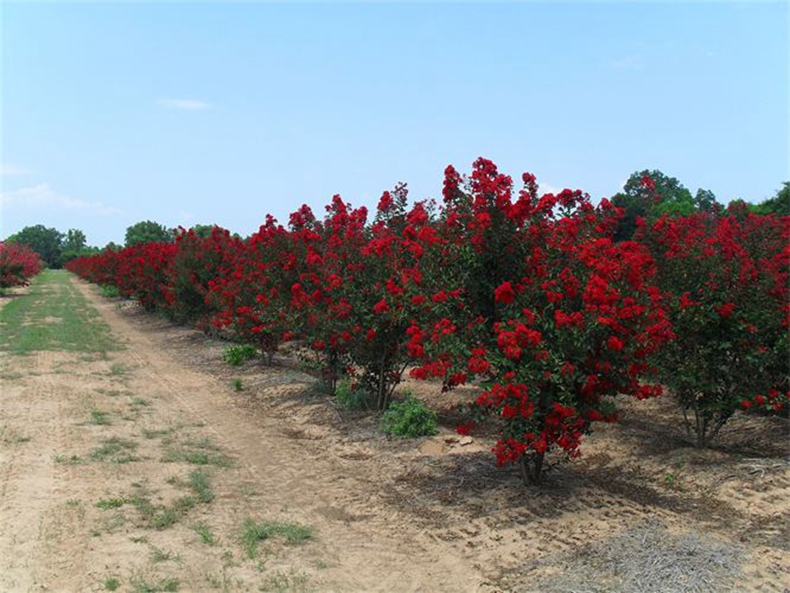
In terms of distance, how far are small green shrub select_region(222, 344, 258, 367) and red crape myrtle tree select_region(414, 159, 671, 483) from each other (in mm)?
10233

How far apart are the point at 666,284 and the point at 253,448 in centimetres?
586

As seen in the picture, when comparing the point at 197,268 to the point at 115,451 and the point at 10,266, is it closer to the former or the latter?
the point at 115,451

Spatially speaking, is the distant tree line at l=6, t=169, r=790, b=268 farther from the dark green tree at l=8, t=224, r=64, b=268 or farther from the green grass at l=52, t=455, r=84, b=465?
the green grass at l=52, t=455, r=84, b=465

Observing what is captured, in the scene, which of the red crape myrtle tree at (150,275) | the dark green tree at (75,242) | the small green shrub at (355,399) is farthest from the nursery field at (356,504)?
the dark green tree at (75,242)

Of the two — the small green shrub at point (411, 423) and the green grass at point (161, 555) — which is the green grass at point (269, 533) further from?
the small green shrub at point (411, 423)

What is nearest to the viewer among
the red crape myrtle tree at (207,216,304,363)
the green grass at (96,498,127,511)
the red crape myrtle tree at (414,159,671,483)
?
the red crape myrtle tree at (414,159,671,483)

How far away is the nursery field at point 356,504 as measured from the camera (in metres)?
4.95

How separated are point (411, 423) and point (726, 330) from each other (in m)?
4.15

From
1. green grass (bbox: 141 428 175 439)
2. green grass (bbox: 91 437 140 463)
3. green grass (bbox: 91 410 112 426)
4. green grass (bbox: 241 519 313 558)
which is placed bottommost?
green grass (bbox: 241 519 313 558)

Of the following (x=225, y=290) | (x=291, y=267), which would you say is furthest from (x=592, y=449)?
(x=225, y=290)

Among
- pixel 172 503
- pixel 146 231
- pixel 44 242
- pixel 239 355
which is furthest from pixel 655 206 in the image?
pixel 44 242

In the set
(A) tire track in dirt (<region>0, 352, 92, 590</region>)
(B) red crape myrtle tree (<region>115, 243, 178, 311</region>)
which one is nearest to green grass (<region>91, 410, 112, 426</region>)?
(A) tire track in dirt (<region>0, 352, 92, 590</region>)

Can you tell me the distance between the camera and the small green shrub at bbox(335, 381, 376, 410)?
10883 mm

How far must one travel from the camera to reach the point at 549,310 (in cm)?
623
